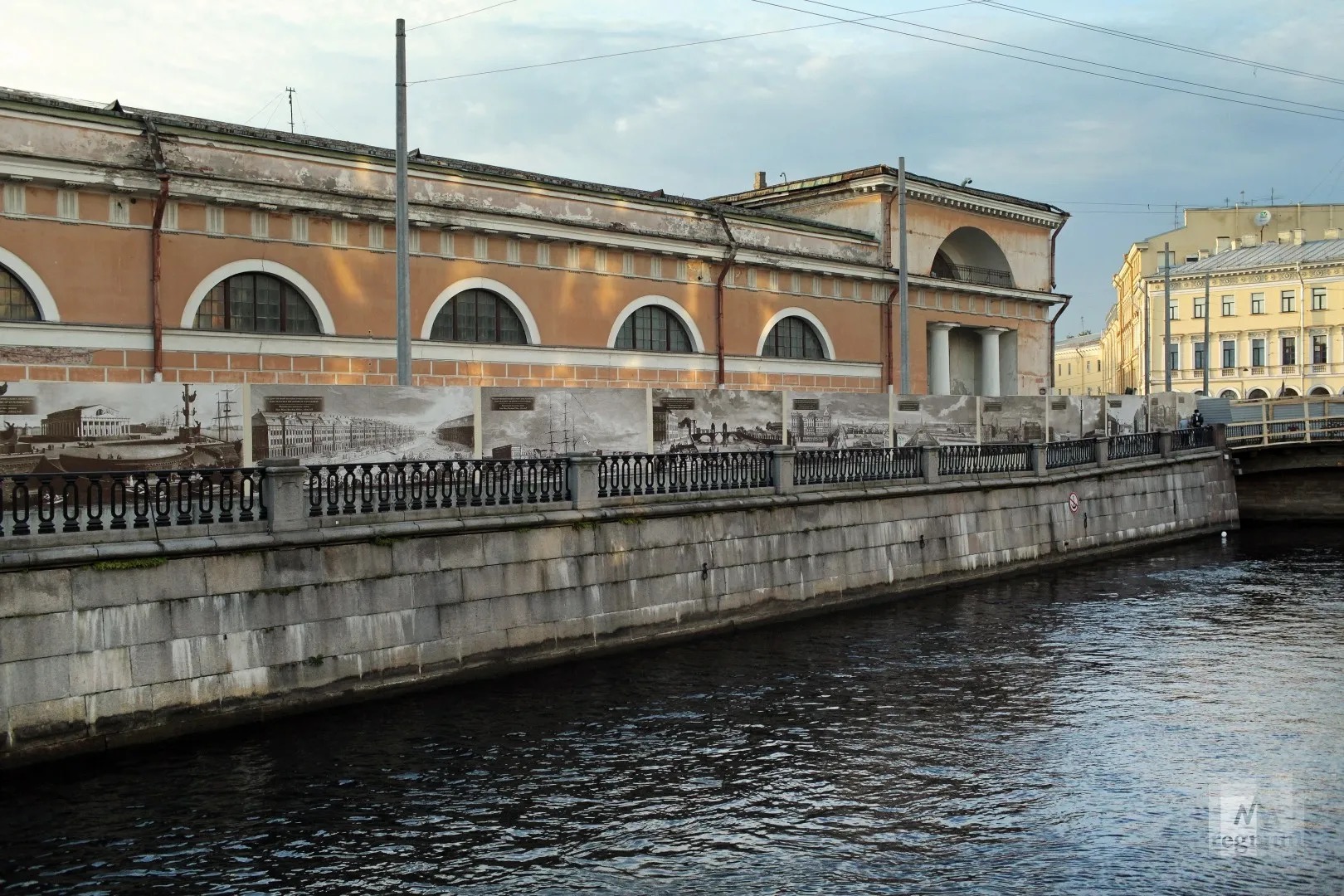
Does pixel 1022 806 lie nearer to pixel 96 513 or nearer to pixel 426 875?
pixel 426 875

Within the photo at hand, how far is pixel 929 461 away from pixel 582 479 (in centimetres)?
887

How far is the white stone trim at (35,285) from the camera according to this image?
62.8 feet

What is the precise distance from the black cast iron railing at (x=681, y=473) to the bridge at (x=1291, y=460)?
860 inches

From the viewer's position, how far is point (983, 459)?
25.7 m

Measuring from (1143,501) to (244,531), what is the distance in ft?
78.6

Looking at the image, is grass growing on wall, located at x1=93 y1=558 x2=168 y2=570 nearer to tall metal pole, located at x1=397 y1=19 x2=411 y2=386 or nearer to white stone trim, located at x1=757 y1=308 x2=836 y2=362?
tall metal pole, located at x1=397 y1=19 x2=411 y2=386

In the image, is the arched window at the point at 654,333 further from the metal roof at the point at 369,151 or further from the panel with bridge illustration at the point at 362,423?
the panel with bridge illustration at the point at 362,423

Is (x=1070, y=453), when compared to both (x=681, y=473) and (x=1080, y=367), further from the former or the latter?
(x=1080, y=367)

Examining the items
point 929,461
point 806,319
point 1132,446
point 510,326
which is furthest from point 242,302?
point 1132,446

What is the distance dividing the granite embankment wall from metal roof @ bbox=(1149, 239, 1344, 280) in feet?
170

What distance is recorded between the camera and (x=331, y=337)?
22812 millimetres

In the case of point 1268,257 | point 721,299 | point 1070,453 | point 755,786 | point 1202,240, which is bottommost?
point 755,786

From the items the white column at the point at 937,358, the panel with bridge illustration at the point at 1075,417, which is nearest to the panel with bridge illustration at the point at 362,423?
the panel with bridge illustration at the point at 1075,417

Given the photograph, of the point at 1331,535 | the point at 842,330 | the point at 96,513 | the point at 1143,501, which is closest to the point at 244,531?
the point at 96,513
